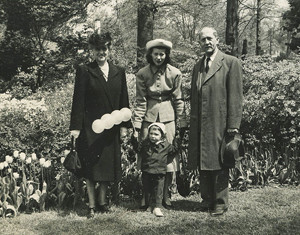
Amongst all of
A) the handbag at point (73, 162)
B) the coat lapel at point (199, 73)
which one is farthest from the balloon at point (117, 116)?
the coat lapel at point (199, 73)

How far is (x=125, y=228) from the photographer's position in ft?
15.1

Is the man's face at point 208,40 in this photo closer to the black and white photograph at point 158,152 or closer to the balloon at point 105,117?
the black and white photograph at point 158,152

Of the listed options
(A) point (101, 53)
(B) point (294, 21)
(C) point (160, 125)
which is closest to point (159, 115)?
(C) point (160, 125)

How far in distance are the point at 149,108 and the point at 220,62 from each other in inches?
40.9

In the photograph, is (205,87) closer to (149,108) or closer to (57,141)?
(149,108)

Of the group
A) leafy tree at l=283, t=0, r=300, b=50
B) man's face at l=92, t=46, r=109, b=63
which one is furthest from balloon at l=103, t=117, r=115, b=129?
leafy tree at l=283, t=0, r=300, b=50

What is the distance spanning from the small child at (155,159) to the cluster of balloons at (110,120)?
15.5 inches

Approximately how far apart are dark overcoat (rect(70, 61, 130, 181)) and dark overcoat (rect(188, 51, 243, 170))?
3.35 ft

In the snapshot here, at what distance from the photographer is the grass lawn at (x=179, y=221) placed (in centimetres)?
447

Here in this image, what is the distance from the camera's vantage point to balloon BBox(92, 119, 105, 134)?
4.73 m

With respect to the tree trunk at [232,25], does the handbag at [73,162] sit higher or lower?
lower

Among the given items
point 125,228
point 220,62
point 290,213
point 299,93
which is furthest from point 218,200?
point 299,93

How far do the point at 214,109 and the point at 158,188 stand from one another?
3.88ft

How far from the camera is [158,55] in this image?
504 cm
